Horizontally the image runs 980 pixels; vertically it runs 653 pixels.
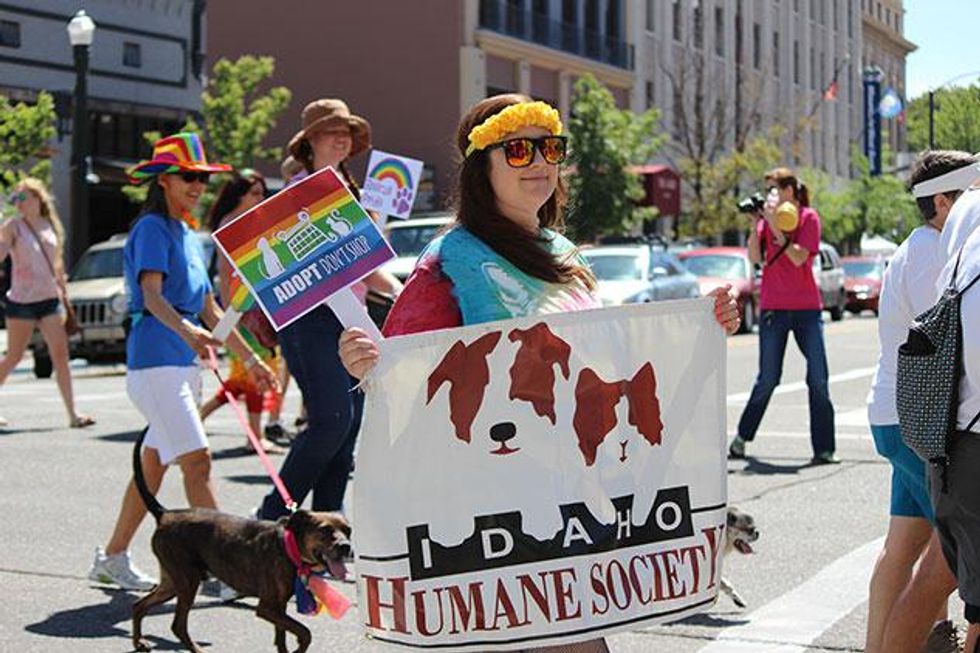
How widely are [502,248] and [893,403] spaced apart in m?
1.75

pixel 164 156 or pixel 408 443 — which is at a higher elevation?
pixel 164 156

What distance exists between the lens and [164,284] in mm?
6867

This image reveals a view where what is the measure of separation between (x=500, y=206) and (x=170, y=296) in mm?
3147

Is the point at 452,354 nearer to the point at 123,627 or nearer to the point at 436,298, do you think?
the point at 436,298

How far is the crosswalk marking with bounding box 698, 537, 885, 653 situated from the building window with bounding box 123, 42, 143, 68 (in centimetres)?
3115

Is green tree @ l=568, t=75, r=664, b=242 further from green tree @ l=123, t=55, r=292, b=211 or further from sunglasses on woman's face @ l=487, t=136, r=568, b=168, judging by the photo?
sunglasses on woman's face @ l=487, t=136, r=568, b=168

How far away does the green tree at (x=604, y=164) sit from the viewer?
137ft

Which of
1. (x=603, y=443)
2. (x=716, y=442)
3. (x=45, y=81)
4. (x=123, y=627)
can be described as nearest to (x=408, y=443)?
(x=603, y=443)

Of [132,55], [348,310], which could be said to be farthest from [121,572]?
[132,55]

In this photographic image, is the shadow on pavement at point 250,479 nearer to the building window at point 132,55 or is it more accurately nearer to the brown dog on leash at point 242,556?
the brown dog on leash at point 242,556

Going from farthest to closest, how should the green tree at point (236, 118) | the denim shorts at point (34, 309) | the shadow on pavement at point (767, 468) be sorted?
the green tree at point (236, 118)
the denim shorts at point (34, 309)
the shadow on pavement at point (767, 468)

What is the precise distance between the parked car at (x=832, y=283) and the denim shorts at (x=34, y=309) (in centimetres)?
2496

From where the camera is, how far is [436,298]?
3887 millimetres

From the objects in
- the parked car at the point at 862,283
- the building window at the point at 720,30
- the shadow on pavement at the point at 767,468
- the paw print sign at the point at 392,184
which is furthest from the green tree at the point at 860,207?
the paw print sign at the point at 392,184
